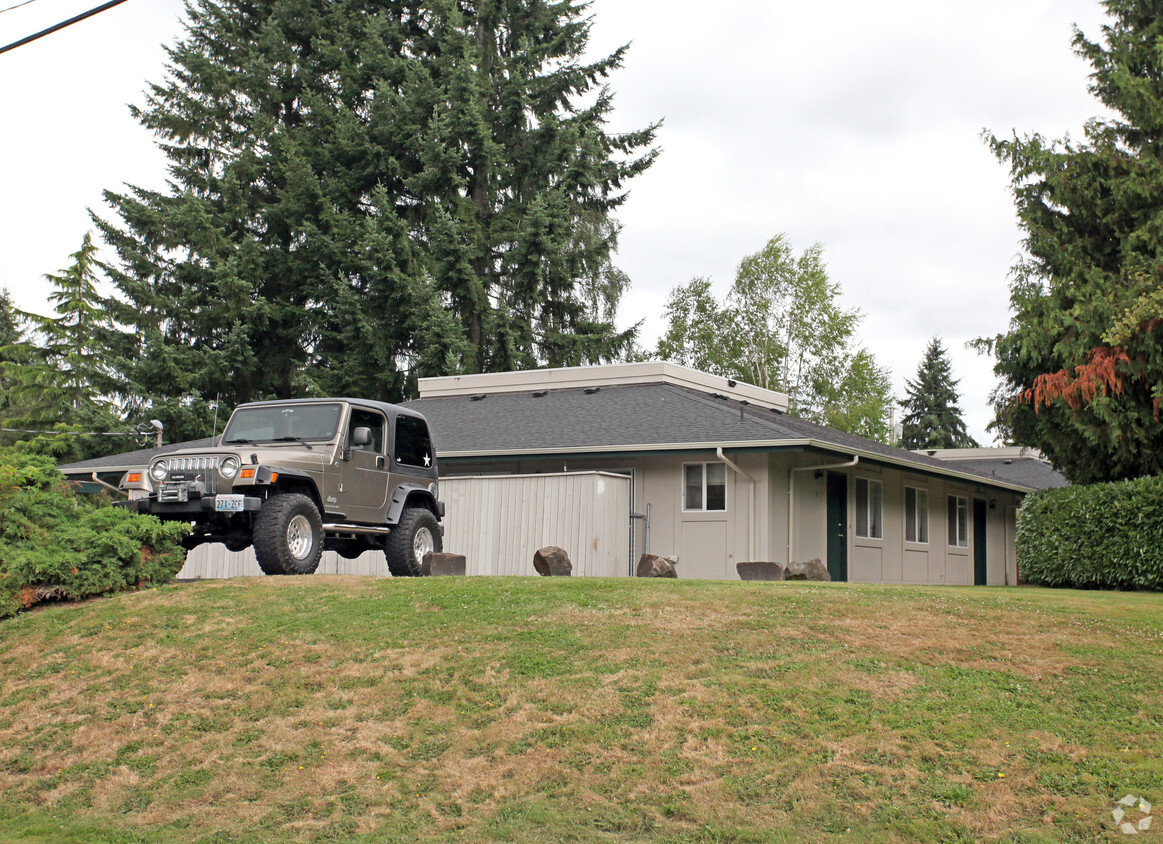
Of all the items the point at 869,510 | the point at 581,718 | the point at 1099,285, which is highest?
the point at 1099,285

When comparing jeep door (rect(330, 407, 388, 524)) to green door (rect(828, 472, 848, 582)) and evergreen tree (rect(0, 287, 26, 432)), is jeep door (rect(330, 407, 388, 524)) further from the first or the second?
evergreen tree (rect(0, 287, 26, 432))

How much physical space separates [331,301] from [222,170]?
659cm

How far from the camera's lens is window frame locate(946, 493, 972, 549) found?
24.4 metres

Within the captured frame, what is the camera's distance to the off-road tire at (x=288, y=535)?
12.4m

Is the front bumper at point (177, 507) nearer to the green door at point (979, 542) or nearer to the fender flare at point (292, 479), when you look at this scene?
the fender flare at point (292, 479)

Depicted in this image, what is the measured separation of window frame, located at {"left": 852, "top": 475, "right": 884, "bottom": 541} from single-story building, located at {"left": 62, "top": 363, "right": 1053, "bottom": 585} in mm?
37

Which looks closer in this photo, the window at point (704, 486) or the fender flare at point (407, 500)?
the fender flare at point (407, 500)

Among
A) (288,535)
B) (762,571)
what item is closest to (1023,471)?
(762,571)

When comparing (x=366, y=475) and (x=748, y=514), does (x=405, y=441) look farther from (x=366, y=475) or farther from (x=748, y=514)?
(x=748, y=514)

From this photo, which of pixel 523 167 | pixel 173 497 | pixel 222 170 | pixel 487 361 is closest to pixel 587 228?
pixel 523 167

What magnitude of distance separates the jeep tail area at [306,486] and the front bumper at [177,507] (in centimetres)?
1

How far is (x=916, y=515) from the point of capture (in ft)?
74.6

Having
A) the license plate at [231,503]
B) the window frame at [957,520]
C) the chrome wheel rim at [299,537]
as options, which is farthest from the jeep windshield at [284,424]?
the window frame at [957,520]

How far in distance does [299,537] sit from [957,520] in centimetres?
1656
